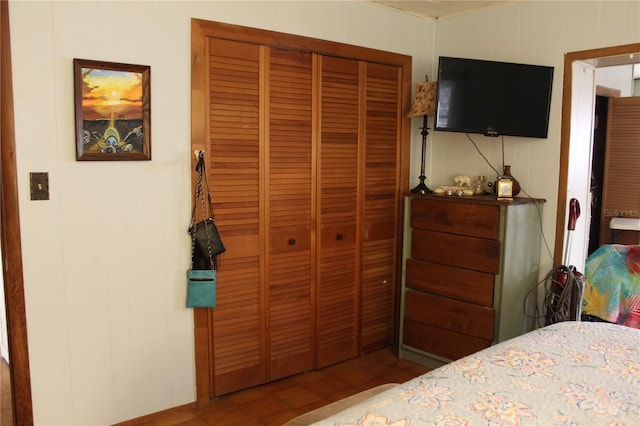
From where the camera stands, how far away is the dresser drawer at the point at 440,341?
120 inches

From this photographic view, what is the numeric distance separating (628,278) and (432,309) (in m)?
1.11

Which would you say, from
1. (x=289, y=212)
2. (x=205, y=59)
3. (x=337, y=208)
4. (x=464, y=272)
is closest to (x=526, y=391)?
(x=464, y=272)

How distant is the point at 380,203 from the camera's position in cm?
343

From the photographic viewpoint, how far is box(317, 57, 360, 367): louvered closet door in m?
3.12

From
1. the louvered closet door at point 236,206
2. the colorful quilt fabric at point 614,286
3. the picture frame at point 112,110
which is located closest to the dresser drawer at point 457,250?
the colorful quilt fabric at point 614,286

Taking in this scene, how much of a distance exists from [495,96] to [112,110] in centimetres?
200

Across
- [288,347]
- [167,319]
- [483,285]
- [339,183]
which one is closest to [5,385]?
[167,319]

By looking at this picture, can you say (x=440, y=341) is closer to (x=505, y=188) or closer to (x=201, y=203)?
(x=505, y=188)

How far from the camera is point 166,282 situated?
2.61 meters

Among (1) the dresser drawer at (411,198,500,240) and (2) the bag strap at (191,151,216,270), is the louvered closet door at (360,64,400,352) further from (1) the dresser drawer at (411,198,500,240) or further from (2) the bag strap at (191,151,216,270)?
(2) the bag strap at (191,151,216,270)

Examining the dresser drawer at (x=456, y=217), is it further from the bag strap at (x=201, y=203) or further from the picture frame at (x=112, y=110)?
the picture frame at (x=112, y=110)

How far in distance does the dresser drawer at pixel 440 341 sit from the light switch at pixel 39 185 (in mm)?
2161

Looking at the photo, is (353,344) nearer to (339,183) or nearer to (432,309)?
(432,309)

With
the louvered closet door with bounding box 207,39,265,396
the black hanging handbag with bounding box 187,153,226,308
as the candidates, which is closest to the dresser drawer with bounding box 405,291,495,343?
the louvered closet door with bounding box 207,39,265,396
